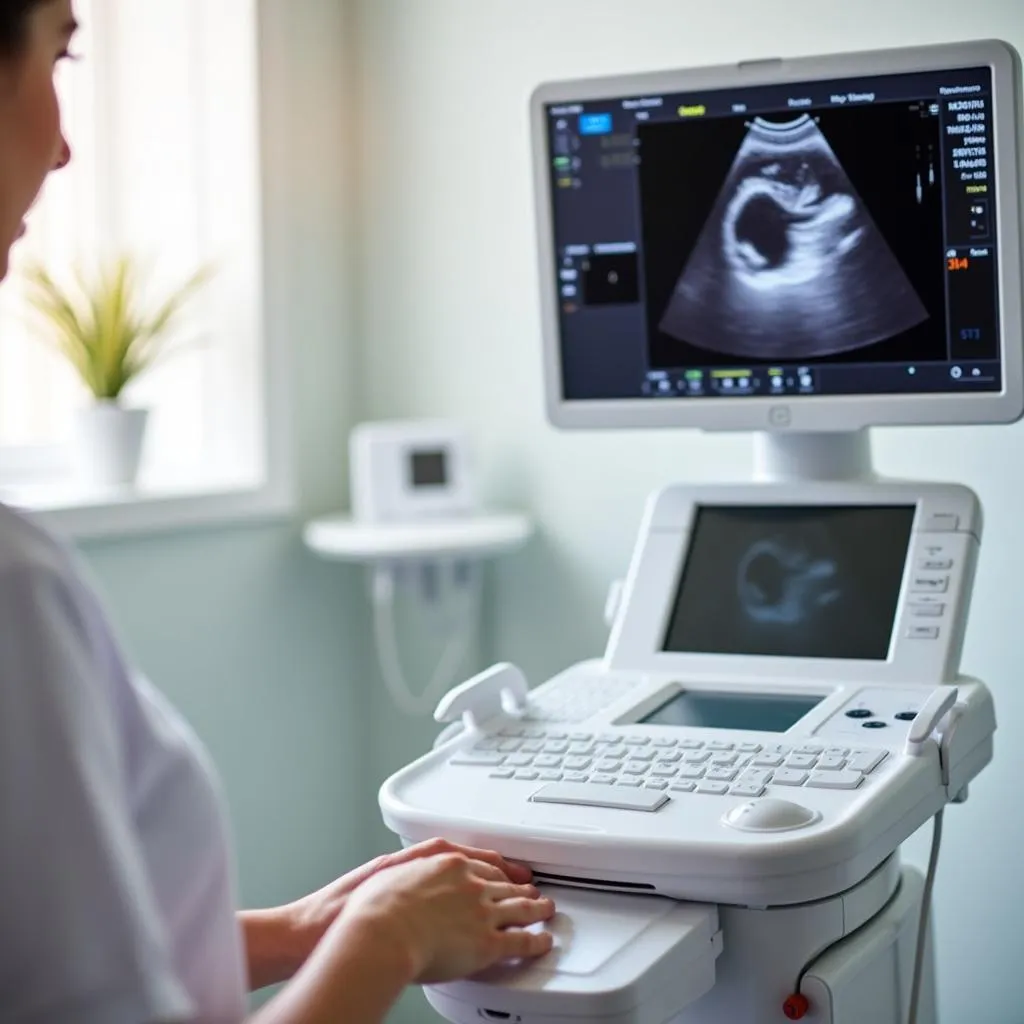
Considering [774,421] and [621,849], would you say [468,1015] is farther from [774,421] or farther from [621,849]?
[774,421]

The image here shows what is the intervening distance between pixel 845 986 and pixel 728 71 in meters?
0.92

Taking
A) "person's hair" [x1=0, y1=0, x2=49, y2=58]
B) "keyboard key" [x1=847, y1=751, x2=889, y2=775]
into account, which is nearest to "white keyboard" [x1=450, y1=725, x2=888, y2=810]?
"keyboard key" [x1=847, y1=751, x2=889, y2=775]

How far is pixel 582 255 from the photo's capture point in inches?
65.7

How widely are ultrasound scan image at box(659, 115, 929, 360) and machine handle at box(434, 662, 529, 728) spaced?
45 cm

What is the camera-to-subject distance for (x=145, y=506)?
2.10 m

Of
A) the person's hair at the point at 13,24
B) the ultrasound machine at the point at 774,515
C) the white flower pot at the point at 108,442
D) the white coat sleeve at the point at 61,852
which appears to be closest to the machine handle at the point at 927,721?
the ultrasound machine at the point at 774,515

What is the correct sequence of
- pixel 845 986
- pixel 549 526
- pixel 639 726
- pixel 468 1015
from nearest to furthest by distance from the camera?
pixel 468 1015 < pixel 845 986 < pixel 639 726 < pixel 549 526

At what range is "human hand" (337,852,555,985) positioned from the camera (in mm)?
957

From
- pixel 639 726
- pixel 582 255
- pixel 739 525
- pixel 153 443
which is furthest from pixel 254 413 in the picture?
pixel 639 726

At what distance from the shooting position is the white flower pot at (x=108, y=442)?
7.02 feet

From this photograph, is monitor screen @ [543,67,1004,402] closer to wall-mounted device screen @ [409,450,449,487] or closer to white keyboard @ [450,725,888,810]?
white keyboard @ [450,725,888,810]

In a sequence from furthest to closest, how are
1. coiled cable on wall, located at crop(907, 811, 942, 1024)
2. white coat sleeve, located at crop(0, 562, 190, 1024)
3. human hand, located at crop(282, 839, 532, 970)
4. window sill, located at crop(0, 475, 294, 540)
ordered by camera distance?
window sill, located at crop(0, 475, 294, 540), coiled cable on wall, located at crop(907, 811, 942, 1024), human hand, located at crop(282, 839, 532, 970), white coat sleeve, located at crop(0, 562, 190, 1024)

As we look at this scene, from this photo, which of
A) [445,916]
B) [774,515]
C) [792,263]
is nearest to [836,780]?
[445,916]

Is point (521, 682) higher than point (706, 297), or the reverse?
point (706, 297)
